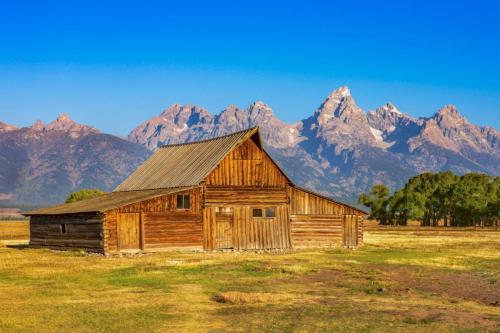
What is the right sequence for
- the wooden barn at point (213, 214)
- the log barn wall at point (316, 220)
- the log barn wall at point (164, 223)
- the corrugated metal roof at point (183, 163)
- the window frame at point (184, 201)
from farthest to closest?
the log barn wall at point (316, 220) < the corrugated metal roof at point (183, 163) < the window frame at point (184, 201) < the wooden barn at point (213, 214) < the log barn wall at point (164, 223)

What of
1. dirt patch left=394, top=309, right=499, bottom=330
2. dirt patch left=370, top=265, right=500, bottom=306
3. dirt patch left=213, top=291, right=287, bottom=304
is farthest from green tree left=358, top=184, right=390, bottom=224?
dirt patch left=394, top=309, right=499, bottom=330

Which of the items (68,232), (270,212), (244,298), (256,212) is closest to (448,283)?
(244,298)

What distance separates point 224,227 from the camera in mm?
56750

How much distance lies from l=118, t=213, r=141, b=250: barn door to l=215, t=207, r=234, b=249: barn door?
6.61m

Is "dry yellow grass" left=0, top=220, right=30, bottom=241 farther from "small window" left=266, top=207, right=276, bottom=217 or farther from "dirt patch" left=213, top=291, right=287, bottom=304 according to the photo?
"dirt patch" left=213, top=291, right=287, bottom=304

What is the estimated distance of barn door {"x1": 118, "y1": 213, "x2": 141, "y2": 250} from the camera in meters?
51.5

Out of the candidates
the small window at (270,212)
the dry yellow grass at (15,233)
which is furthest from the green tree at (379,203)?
the small window at (270,212)

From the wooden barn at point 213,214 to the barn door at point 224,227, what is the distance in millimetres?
76

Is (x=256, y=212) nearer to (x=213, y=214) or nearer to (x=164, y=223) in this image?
(x=213, y=214)

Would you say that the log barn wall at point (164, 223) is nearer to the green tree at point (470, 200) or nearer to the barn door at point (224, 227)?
the barn door at point (224, 227)

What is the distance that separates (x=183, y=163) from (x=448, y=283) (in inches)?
1325

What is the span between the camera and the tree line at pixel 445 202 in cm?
13462

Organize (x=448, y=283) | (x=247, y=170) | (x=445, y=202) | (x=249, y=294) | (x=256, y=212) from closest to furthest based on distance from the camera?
(x=249, y=294), (x=448, y=283), (x=247, y=170), (x=256, y=212), (x=445, y=202)

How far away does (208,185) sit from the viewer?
56438 mm
